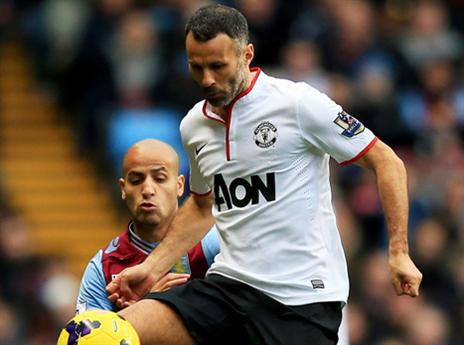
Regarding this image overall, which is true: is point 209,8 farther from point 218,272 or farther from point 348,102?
→ point 348,102

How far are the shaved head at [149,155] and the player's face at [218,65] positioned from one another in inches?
27.0

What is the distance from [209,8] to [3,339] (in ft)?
17.4

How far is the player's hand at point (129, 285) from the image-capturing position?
273 inches

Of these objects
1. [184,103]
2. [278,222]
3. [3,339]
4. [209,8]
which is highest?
[209,8]

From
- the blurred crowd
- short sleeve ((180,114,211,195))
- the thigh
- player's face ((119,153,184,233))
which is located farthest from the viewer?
the blurred crowd

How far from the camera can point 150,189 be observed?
279 inches

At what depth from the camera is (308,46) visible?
1355 centimetres

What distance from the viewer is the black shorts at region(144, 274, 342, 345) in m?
6.54

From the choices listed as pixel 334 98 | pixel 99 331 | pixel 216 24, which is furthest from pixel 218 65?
pixel 334 98

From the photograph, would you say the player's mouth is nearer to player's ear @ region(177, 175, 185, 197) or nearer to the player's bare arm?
player's ear @ region(177, 175, 185, 197)

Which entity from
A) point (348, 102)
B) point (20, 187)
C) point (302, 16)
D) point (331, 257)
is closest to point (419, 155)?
point (348, 102)

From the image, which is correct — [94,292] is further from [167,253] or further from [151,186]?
[151,186]

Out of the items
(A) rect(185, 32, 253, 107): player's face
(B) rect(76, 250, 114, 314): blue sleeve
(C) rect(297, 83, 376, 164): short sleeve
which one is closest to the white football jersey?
(C) rect(297, 83, 376, 164): short sleeve

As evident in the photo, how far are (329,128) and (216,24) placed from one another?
0.69 metres
